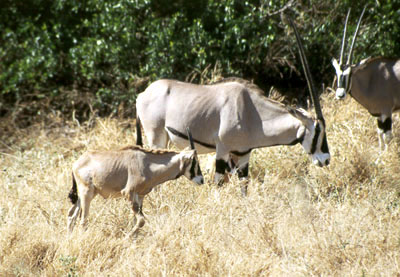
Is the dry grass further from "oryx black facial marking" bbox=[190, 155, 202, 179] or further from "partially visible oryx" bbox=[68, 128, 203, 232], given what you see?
"oryx black facial marking" bbox=[190, 155, 202, 179]

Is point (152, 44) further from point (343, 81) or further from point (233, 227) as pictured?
point (233, 227)

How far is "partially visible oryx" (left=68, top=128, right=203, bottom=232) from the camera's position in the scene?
20.7 ft

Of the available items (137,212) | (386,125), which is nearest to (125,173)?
(137,212)

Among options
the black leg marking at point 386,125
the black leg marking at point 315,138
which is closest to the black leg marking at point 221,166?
the black leg marking at point 315,138

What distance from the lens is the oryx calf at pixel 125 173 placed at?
630 centimetres

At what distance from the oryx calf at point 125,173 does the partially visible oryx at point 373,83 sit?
12.6 feet

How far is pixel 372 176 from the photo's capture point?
319 inches

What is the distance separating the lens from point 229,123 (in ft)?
25.5

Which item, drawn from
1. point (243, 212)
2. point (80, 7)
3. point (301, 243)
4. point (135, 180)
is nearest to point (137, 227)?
point (135, 180)

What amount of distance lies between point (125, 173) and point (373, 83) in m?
4.88

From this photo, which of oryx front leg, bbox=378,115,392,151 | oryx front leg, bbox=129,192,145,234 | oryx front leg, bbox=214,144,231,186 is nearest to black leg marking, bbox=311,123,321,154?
oryx front leg, bbox=214,144,231,186

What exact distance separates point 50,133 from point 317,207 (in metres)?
6.41

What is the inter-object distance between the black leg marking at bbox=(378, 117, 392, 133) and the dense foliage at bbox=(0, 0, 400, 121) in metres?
1.69

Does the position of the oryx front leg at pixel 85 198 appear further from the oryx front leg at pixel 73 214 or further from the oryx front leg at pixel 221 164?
the oryx front leg at pixel 221 164
